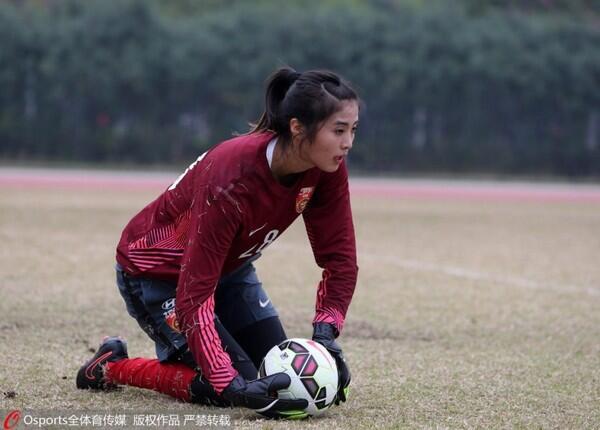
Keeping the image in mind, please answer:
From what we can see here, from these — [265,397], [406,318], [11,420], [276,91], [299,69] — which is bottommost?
→ [299,69]

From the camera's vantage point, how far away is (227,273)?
5.39 meters

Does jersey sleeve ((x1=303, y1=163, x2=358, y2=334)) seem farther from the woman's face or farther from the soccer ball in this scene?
the woman's face

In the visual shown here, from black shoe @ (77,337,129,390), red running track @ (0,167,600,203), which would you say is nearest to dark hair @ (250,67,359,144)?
black shoe @ (77,337,129,390)

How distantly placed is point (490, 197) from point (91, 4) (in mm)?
18742

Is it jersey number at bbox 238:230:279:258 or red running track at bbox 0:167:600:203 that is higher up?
jersey number at bbox 238:230:279:258

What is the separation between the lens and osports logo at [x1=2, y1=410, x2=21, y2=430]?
181 inches

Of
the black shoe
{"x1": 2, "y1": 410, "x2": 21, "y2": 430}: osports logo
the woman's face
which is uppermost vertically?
the woman's face

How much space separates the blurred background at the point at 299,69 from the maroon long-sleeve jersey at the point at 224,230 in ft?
102

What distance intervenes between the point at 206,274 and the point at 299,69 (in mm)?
32185

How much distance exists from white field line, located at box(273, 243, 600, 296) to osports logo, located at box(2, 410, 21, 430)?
6.45 meters

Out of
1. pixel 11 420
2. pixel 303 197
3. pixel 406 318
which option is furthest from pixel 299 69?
pixel 11 420

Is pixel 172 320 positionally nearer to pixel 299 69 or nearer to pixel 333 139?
pixel 333 139

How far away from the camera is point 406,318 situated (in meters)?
8.54

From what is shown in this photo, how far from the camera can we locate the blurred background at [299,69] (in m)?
36.4
